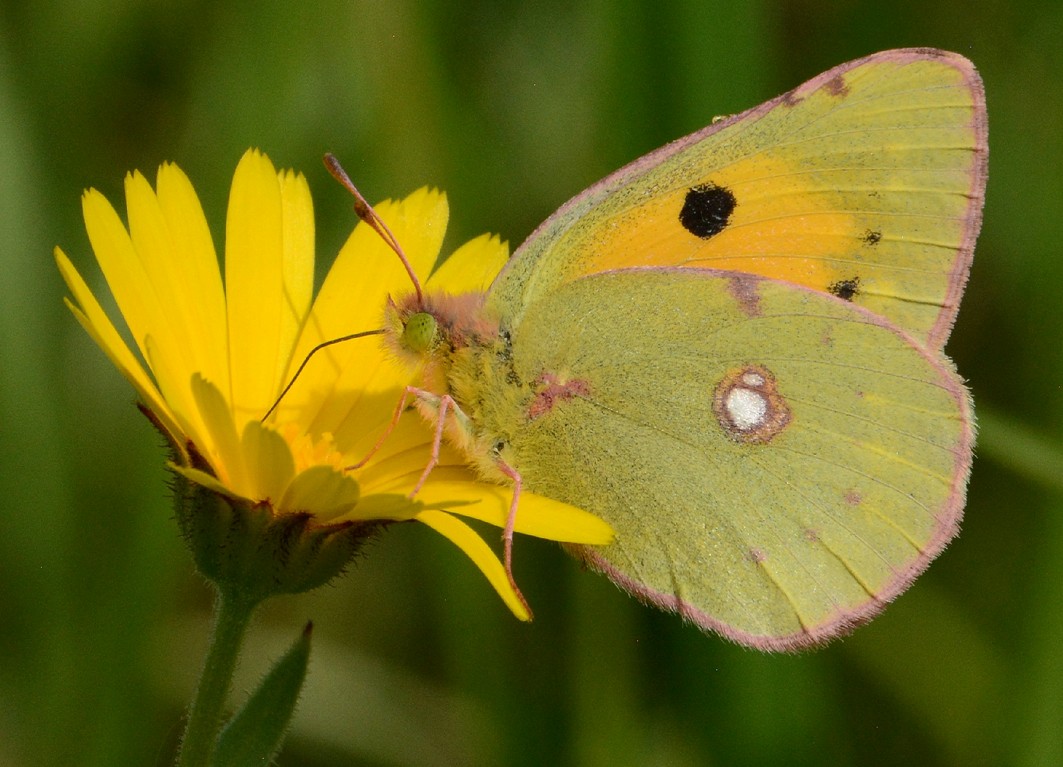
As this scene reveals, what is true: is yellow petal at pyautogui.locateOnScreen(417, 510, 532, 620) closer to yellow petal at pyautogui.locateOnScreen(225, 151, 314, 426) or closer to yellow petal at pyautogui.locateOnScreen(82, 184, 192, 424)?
yellow petal at pyautogui.locateOnScreen(82, 184, 192, 424)

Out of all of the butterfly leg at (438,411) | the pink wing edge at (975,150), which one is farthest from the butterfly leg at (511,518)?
the pink wing edge at (975,150)

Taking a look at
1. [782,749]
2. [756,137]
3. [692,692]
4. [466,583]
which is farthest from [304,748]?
[756,137]

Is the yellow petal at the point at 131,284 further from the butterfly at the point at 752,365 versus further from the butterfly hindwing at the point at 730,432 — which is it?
the butterfly hindwing at the point at 730,432

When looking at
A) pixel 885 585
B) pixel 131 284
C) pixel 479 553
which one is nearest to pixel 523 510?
pixel 479 553

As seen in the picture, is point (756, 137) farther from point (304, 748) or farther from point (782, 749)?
point (304, 748)

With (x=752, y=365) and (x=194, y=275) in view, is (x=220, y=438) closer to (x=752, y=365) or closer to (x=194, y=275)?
(x=194, y=275)

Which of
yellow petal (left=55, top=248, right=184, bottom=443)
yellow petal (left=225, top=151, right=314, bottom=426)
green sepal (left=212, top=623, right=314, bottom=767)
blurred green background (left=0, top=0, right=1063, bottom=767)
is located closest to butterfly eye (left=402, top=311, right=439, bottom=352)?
yellow petal (left=225, top=151, right=314, bottom=426)

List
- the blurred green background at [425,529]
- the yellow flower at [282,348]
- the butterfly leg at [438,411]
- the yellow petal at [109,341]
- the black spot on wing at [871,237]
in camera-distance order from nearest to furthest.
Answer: the yellow petal at [109,341] → the yellow flower at [282,348] → the butterfly leg at [438,411] → the black spot on wing at [871,237] → the blurred green background at [425,529]
